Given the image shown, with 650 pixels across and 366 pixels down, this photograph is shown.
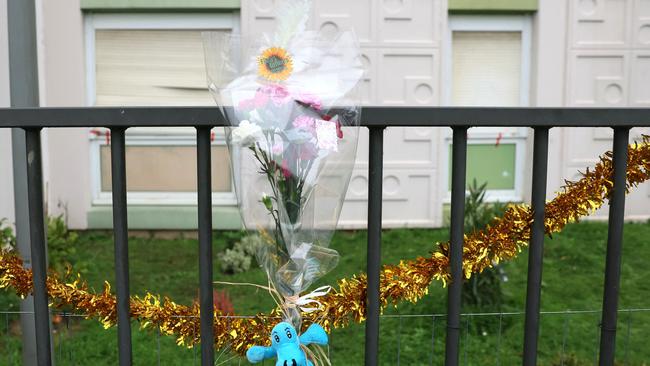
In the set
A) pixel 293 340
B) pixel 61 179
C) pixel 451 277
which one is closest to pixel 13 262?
pixel 293 340

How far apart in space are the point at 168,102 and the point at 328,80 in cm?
555

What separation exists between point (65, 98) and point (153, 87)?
851 mm

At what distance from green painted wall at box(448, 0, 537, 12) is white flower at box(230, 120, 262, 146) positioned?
5.59 m

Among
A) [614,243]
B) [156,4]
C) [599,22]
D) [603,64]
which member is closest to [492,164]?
[603,64]

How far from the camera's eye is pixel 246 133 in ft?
4.98

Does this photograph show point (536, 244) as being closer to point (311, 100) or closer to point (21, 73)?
point (311, 100)

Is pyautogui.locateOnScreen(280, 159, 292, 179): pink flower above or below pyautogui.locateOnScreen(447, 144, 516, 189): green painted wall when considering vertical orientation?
above

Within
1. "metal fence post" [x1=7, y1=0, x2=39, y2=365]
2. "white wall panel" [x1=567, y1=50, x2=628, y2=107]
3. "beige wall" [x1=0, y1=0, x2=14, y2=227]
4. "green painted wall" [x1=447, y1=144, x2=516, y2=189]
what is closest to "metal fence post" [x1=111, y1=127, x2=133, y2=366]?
"metal fence post" [x1=7, y1=0, x2=39, y2=365]

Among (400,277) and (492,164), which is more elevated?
(492,164)

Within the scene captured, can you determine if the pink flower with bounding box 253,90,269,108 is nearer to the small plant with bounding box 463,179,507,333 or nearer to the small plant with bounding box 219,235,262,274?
the small plant with bounding box 463,179,507,333

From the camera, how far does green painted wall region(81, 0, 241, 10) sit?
6.43 m

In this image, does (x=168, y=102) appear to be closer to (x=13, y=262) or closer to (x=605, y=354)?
(x=13, y=262)

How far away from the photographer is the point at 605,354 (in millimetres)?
1752

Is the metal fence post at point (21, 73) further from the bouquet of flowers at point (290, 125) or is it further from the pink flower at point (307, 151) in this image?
the pink flower at point (307, 151)
